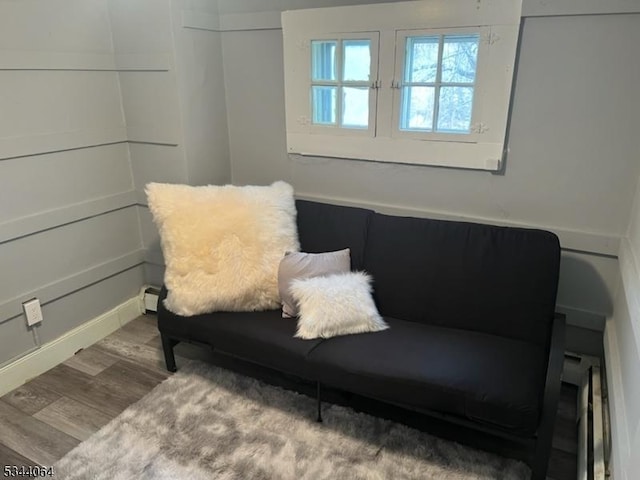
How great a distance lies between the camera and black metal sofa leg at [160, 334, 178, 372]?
235 centimetres

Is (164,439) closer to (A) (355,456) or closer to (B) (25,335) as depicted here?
(A) (355,456)

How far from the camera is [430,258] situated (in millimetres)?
2164

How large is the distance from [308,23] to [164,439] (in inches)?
81.1

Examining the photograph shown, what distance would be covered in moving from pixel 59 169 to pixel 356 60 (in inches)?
63.4

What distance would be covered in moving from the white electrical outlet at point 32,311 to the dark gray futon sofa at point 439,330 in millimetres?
660

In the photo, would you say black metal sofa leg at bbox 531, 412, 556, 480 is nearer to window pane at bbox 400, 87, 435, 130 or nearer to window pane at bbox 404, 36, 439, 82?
window pane at bbox 400, 87, 435, 130

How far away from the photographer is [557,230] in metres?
2.11

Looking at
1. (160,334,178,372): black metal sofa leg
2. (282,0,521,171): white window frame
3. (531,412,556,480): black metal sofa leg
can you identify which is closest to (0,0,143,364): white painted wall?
(160,334,178,372): black metal sofa leg

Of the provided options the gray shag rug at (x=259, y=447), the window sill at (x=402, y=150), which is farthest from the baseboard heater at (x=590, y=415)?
the window sill at (x=402, y=150)

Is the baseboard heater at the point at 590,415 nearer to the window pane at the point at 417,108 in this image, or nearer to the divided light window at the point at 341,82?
the window pane at the point at 417,108

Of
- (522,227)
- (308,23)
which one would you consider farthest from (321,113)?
(522,227)

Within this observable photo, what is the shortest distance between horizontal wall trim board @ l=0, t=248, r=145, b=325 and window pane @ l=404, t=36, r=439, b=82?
194 centimetres

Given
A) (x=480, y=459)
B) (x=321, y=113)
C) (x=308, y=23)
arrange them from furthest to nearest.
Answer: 1. (x=321, y=113)
2. (x=308, y=23)
3. (x=480, y=459)

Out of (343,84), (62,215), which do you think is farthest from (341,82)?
(62,215)
